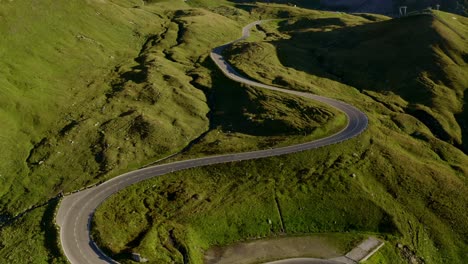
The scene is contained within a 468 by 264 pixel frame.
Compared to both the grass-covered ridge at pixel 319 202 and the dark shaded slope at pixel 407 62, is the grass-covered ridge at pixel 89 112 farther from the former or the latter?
the dark shaded slope at pixel 407 62

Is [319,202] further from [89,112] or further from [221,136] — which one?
[89,112]

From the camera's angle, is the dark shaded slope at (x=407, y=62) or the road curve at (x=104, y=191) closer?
the road curve at (x=104, y=191)

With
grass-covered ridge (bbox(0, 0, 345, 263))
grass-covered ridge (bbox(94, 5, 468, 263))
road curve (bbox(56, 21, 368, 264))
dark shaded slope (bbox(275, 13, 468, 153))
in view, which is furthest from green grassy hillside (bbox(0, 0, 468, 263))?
road curve (bbox(56, 21, 368, 264))

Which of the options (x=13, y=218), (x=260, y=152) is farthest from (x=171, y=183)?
(x=13, y=218)

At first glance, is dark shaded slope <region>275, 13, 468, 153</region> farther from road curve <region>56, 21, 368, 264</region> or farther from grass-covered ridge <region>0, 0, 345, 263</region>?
grass-covered ridge <region>0, 0, 345, 263</region>

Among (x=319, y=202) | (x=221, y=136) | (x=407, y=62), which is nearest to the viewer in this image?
(x=319, y=202)

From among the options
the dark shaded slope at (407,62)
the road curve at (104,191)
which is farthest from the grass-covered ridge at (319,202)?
the dark shaded slope at (407,62)

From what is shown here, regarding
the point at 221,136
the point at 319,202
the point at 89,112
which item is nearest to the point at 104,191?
the point at 221,136

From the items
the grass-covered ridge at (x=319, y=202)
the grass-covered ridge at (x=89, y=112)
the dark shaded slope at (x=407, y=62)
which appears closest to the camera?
the grass-covered ridge at (x=319, y=202)
